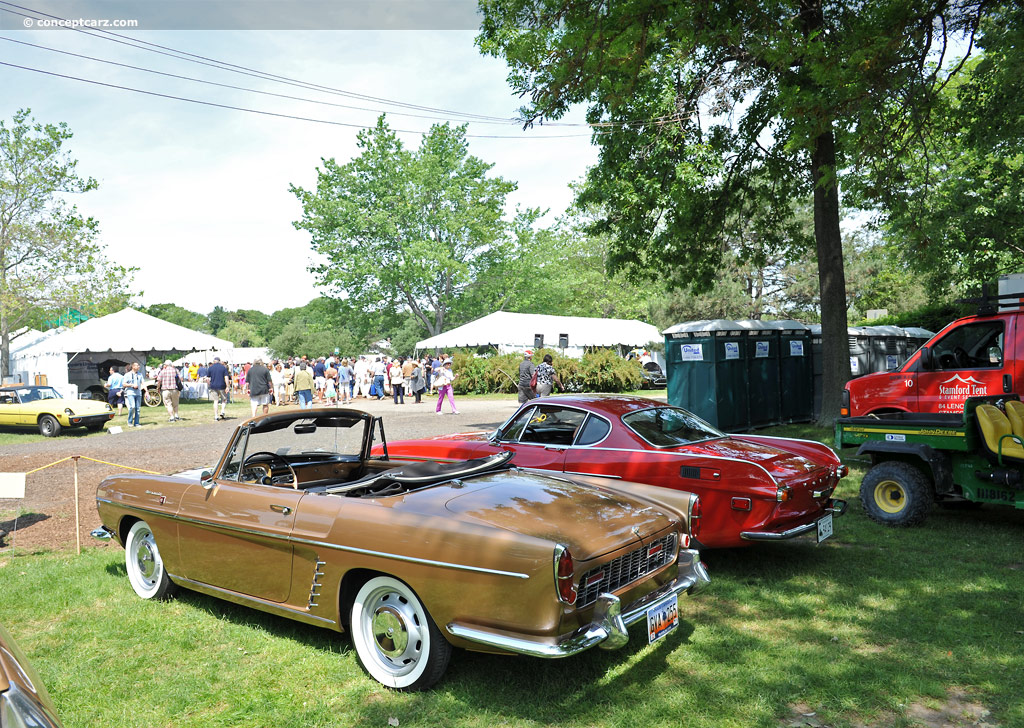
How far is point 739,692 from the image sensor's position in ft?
12.1

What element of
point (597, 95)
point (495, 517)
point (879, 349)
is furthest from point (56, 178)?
point (495, 517)

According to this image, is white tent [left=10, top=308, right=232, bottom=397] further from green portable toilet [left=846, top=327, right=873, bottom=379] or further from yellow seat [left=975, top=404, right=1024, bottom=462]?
yellow seat [left=975, top=404, right=1024, bottom=462]

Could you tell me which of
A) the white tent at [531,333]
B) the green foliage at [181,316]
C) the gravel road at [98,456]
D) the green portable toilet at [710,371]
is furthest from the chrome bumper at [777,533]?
the green foliage at [181,316]

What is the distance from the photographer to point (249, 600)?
4363 mm

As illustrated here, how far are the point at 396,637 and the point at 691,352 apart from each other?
34.0 feet

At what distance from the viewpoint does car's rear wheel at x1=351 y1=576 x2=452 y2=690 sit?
3602 mm

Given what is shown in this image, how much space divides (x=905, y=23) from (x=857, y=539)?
20.2 feet

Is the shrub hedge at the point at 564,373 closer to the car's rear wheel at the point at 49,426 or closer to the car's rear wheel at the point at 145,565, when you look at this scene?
the car's rear wheel at the point at 49,426

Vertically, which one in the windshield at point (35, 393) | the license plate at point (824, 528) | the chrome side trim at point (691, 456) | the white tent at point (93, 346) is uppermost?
the white tent at point (93, 346)

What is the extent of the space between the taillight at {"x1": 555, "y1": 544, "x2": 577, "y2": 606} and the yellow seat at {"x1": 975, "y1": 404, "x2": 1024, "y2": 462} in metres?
4.74

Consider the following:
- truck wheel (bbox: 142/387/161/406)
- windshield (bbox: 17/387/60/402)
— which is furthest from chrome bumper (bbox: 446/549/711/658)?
truck wheel (bbox: 142/387/161/406)

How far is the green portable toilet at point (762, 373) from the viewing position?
45.0 ft

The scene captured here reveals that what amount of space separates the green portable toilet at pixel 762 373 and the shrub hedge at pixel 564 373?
42.2 feet

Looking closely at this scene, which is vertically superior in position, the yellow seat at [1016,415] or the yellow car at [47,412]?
the yellow seat at [1016,415]
